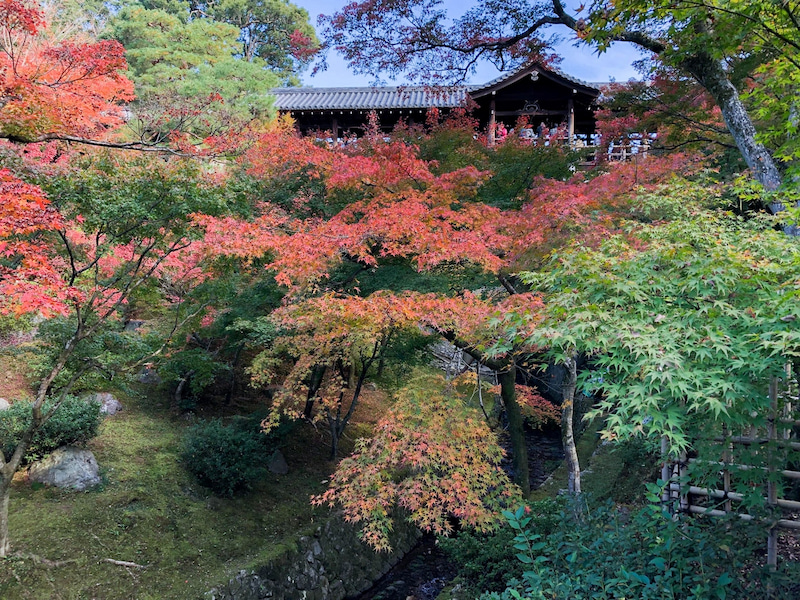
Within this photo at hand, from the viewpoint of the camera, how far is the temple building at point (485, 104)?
549 inches

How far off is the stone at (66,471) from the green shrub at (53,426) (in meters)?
0.14

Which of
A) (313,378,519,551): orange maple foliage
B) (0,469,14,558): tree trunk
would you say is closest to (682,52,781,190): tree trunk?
(313,378,519,551): orange maple foliage

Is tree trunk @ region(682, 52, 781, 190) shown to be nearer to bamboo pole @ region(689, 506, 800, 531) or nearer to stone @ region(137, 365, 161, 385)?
bamboo pole @ region(689, 506, 800, 531)

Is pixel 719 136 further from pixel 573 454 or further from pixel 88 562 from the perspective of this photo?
pixel 88 562

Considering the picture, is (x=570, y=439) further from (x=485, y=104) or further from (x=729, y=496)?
(x=485, y=104)

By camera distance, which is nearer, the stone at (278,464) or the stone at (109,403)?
the stone at (278,464)

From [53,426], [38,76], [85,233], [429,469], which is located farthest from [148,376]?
[429,469]

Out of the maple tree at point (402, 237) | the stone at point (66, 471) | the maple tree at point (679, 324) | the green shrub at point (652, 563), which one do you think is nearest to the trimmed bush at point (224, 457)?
the maple tree at point (402, 237)

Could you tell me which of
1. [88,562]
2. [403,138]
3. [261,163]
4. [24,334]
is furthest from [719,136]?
[24,334]

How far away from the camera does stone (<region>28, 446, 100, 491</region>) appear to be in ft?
23.2

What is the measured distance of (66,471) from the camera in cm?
715

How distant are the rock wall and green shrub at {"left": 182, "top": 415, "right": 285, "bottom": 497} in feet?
4.49

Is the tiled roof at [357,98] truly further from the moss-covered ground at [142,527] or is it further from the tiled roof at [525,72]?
the moss-covered ground at [142,527]

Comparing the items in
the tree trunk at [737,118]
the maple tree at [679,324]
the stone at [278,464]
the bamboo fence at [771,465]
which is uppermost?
the tree trunk at [737,118]
